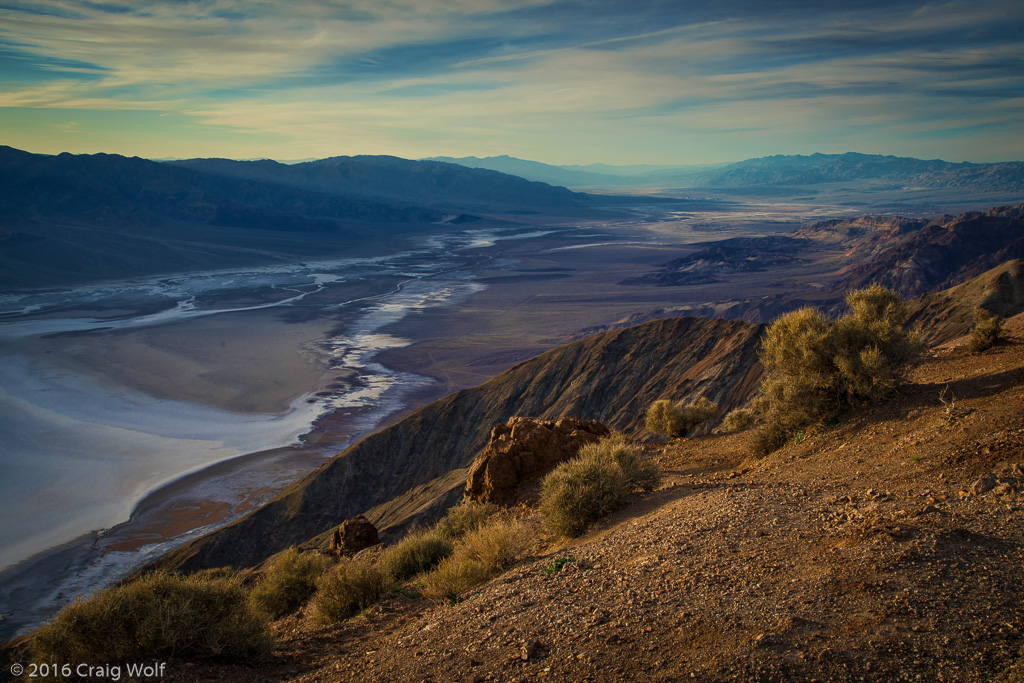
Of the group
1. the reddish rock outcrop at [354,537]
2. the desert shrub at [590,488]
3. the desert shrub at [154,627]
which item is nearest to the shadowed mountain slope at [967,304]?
the desert shrub at [590,488]

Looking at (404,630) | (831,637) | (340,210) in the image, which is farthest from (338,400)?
(340,210)

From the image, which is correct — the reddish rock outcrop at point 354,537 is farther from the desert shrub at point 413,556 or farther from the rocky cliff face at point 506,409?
the rocky cliff face at point 506,409

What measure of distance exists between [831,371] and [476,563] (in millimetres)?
6013

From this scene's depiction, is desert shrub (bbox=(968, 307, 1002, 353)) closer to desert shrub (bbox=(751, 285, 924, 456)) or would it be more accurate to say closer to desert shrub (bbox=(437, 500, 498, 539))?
desert shrub (bbox=(751, 285, 924, 456))

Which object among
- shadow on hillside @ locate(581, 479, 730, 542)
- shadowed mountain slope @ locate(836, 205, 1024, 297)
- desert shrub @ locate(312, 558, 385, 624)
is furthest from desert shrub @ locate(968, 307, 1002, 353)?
shadowed mountain slope @ locate(836, 205, 1024, 297)

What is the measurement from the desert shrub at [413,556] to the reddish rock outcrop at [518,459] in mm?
1323

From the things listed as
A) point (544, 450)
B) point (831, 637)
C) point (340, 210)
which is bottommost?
point (544, 450)

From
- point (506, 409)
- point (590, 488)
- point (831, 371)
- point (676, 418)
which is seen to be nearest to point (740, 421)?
point (676, 418)

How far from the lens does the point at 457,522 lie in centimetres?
948

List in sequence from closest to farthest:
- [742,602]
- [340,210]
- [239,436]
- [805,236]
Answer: [742,602]
[239,436]
[805,236]
[340,210]

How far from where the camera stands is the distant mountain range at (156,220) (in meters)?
97.6

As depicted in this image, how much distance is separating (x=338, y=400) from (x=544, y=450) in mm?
36787

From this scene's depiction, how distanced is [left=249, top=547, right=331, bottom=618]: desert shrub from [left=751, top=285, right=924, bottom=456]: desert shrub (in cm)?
751

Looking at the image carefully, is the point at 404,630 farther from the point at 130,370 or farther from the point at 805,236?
the point at 805,236
